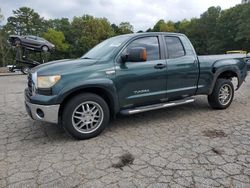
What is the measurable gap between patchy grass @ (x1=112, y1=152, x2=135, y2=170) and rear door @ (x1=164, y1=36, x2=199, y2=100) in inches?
76.5

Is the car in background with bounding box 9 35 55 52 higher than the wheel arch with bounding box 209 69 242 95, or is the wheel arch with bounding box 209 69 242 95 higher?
the car in background with bounding box 9 35 55 52

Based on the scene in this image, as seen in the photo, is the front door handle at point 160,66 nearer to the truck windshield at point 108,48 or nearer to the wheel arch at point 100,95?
the truck windshield at point 108,48

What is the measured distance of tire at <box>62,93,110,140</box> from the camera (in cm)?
422

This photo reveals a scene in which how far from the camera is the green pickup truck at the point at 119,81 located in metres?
4.16

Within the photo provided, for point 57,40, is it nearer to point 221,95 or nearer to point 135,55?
point 221,95

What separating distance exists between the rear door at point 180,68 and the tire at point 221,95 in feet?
2.33

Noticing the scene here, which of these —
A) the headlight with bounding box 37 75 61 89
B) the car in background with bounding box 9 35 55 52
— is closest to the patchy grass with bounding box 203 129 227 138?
the headlight with bounding box 37 75 61 89

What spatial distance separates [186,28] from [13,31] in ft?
139

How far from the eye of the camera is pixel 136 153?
12.5 ft

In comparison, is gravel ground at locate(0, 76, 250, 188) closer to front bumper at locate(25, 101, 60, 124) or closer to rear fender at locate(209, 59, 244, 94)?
front bumper at locate(25, 101, 60, 124)

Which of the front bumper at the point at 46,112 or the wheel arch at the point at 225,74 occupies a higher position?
the wheel arch at the point at 225,74

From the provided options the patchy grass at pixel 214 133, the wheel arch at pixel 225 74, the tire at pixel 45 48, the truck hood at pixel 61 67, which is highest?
the tire at pixel 45 48

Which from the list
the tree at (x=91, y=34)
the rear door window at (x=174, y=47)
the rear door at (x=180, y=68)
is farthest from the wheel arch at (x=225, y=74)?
the tree at (x=91, y=34)

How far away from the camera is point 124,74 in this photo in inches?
182
